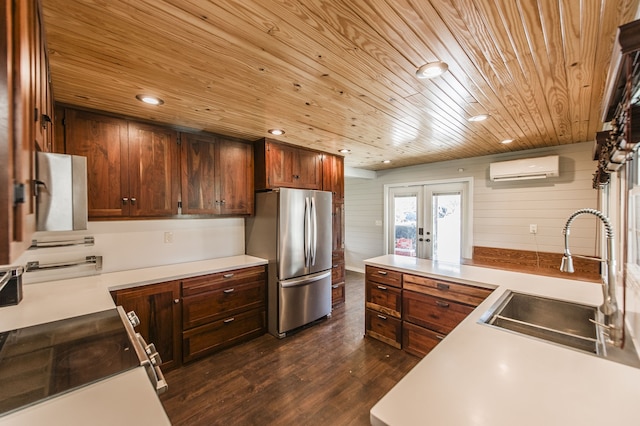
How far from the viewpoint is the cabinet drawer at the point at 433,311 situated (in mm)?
2324

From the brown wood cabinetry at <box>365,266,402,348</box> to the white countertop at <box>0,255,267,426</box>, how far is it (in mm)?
Answer: 1269

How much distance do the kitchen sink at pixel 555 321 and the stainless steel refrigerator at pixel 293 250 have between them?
2.04 meters

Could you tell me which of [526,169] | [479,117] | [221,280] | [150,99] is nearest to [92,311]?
[221,280]

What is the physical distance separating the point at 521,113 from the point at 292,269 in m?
2.70

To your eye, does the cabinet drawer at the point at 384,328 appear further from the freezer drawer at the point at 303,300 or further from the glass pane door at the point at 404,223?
the glass pane door at the point at 404,223

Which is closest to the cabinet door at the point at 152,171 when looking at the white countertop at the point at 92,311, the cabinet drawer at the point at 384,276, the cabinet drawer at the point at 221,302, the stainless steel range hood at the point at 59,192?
the white countertop at the point at 92,311

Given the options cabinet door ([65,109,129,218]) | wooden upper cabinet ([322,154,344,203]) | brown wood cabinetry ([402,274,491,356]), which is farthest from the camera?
wooden upper cabinet ([322,154,344,203])

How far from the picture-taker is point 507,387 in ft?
2.90

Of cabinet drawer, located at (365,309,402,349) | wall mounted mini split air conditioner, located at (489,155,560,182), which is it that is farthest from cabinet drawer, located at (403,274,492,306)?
wall mounted mini split air conditioner, located at (489,155,560,182)

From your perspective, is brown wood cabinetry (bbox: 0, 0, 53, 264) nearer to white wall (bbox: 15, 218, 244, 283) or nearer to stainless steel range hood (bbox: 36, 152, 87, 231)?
stainless steel range hood (bbox: 36, 152, 87, 231)

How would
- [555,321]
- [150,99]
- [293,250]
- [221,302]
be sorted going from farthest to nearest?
1. [293,250]
2. [221,302]
3. [150,99]
4. [555,321]

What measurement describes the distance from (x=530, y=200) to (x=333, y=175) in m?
2.77

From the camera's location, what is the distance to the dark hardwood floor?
1933mm

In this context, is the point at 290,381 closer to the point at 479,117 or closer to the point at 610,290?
the point at 610,290
